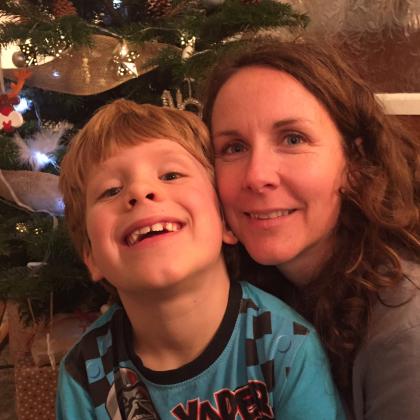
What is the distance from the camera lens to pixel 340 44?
84.2 inches

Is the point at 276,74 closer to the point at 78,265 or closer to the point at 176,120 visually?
the point at 176,120

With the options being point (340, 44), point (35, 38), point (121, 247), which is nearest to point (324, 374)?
point (121, 247)

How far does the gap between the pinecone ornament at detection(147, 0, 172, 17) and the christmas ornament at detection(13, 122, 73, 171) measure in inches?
15.9

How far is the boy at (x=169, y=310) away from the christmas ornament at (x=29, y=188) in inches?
12.9

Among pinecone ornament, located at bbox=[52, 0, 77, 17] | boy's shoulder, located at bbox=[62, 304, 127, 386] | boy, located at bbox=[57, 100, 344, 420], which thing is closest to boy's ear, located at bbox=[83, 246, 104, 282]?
boy, located at bbox=[57, 100, 344, 420]

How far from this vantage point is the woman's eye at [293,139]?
3.10ft

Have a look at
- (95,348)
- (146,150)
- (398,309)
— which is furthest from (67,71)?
(398,309)

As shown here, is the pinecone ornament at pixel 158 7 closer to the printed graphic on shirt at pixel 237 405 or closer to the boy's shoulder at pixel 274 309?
the boy's shoulder at pixel 274 309

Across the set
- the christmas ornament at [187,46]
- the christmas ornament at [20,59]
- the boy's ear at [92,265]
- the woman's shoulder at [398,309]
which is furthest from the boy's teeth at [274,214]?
the christmas ornament at [20,59]

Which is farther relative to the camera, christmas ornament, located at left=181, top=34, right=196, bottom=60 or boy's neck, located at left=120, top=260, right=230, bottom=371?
christmas ornament, located at left=181, top=34, right=196, bottom=60

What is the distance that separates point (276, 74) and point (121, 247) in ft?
1.53

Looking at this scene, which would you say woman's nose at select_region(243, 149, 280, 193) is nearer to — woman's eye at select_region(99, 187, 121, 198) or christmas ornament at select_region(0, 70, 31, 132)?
woman's eye at select_region(99, 187, 121, 198)

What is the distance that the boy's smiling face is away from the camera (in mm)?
815

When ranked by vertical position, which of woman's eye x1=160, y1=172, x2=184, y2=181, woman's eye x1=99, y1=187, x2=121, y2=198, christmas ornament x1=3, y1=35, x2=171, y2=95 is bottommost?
woman's eye x1=99, y1=187, x2=121, y2=198
